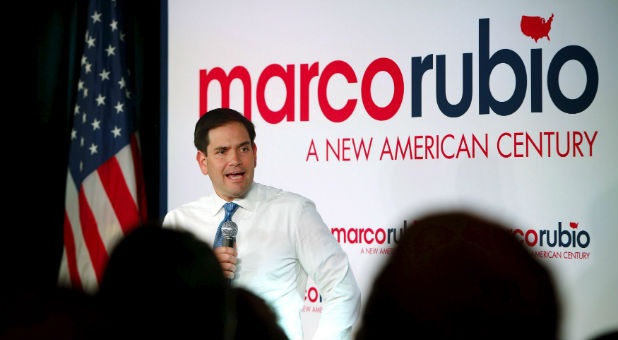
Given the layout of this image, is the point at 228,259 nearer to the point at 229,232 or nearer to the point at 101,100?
the point at 229,232

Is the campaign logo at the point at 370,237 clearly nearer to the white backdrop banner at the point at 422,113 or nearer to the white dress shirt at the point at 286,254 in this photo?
the white backdrop banner at the point at 422,113

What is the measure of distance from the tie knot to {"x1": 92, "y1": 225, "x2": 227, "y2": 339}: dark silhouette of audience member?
104 inches

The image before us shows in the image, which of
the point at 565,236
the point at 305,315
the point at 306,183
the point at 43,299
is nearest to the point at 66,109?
the point at 306,183

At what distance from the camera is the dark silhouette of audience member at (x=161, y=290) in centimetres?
101

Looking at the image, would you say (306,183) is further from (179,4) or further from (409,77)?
(179,4)

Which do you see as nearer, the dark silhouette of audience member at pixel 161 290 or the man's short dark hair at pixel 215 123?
the dark silhouette of audience member at pixel 161 290

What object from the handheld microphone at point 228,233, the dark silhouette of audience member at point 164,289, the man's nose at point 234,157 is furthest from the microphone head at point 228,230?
the dark silhouette of audience member at point 164,289

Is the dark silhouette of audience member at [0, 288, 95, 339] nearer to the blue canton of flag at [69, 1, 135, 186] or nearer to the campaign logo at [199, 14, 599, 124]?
the campaign logo at [199, 14, 599, 124]

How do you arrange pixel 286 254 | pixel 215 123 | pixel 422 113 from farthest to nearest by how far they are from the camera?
pixel 422 113 < pixel 215 123 < pixel 286 254

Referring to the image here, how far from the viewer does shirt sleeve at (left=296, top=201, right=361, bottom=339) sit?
330 centimetres

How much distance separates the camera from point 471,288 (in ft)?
3.12

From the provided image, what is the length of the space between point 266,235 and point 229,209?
0.80 ft

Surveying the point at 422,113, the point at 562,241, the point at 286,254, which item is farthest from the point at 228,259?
the point at 562,241

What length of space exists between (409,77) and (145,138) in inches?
78.1
